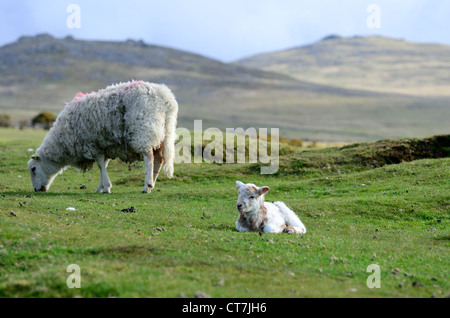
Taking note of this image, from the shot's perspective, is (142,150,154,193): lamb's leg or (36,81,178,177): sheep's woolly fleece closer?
(36,81,178,177): sheep's woolly fleece

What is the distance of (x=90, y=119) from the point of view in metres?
19.0

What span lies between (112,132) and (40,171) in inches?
129

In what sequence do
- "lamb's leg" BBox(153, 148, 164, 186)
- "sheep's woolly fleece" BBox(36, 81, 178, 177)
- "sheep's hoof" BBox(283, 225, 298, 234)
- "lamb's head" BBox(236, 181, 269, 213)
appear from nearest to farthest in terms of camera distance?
"lamb's head" BBox(236, 181, 269, 213) → "sheep's hoof" BBox(283, 225, 298, 234) → "sheep's woolly fleece" BBox(36, 81, 178, 177) → "lamb's leg" BBox(153, 148, 164, 186)

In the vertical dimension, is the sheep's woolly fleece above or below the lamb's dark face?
above

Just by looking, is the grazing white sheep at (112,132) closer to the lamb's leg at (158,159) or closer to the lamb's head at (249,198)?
the lamb's leg at (158,159)

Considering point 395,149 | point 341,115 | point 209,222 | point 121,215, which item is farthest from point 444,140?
point 341,115

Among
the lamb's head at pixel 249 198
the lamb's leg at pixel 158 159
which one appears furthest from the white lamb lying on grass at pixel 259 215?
the lamb's leg at pixel 158 159

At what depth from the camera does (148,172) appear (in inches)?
766

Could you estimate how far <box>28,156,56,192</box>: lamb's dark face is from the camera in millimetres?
19703

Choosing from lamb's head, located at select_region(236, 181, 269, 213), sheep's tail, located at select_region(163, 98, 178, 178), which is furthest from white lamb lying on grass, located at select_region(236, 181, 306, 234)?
sheep's tail, located at select_region(163, 98, 178, 178)

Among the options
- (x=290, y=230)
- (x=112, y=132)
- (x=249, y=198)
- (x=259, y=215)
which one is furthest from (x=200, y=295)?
(x=112, y=132)

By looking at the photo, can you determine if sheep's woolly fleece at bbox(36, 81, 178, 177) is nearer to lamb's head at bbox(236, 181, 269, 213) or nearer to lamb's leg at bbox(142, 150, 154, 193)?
lamb's leg at bbox(142, 150, 154, 193)

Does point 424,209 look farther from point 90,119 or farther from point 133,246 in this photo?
point 90,119

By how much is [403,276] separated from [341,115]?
13048 cm
